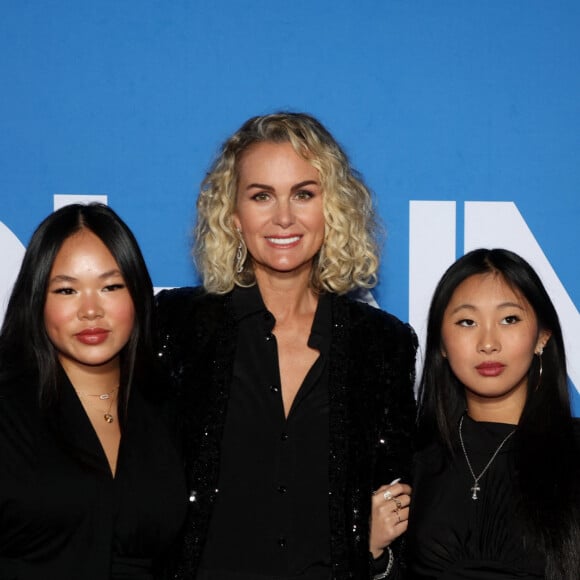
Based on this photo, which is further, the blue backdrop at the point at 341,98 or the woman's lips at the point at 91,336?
the blue backdrop at the point at 341,98

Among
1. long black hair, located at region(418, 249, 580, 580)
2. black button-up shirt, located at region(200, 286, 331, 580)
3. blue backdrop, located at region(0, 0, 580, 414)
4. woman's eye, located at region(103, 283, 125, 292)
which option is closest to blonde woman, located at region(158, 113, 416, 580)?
black button-up shirt, located at region(200, 286, 331, 580)

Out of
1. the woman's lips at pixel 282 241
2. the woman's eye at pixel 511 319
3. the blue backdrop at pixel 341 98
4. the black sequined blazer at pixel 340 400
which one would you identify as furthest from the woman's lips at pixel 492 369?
the blue backdrop at pixel 341 98

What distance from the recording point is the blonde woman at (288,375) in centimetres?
236

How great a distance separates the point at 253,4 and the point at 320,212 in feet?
2.88

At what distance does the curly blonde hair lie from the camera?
8.40 ft

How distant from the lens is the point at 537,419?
7.64ft

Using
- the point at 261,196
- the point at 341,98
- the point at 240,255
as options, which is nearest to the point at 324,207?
the point at 261,196

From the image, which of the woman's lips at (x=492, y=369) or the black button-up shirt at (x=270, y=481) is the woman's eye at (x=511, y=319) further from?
the black button-up shirt at (x=270, y=481)

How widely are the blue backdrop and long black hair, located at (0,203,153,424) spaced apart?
2.44ft

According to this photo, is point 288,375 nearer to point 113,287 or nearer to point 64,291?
point 113,287

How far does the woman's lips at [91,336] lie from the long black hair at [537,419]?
0.86 meters

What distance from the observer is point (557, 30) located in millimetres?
3039

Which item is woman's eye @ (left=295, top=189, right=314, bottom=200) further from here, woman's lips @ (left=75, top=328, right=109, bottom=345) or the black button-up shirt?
woman's lips @ (left=75, top=328, right=109, bottom=345)

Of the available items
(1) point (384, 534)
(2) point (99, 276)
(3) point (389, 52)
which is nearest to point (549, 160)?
(3) point (389, 52)
